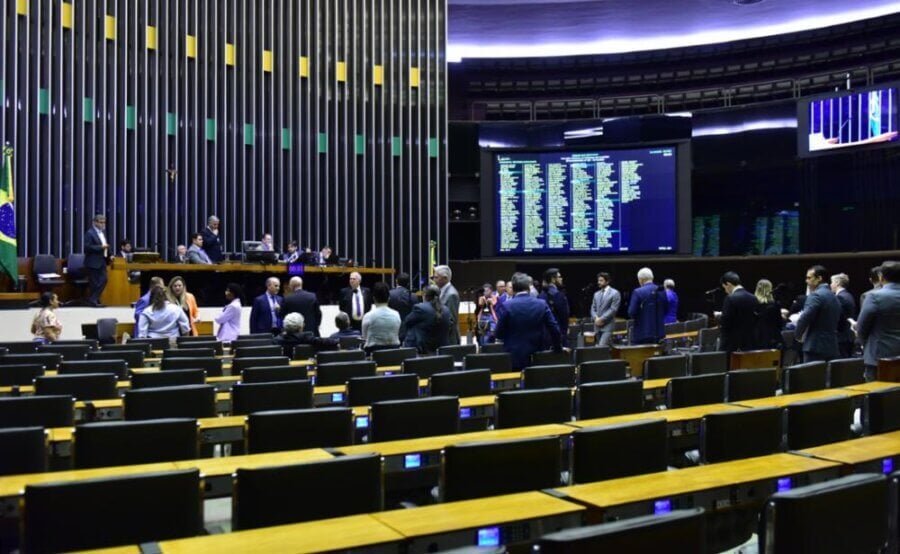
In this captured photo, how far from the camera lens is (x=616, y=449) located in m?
3.33

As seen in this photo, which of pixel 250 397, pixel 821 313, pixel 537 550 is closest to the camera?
pixel 537 550

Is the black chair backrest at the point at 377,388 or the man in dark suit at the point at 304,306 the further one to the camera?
the man in dark suit at the point at 304,306

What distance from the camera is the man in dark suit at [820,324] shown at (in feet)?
21.5

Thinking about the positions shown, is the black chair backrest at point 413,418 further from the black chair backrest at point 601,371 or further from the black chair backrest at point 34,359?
the black chair backrest at point 34,359

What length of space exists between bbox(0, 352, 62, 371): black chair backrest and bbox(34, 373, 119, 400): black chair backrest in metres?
1.14

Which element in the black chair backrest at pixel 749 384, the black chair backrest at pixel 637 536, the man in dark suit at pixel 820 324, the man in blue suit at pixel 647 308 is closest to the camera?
the black chair backrest at pixel 637 536

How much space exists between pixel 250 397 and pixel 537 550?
2.95 m

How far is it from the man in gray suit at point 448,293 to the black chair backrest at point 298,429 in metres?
3.68

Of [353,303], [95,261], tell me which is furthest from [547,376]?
[95,261]

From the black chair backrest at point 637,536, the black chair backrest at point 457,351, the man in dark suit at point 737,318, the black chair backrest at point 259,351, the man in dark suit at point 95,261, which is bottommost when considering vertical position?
→ the black chair backrest at point 457,351

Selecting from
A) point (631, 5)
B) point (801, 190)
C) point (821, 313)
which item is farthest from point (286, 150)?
point (821, 313)

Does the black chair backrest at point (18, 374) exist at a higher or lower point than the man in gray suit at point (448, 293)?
lower

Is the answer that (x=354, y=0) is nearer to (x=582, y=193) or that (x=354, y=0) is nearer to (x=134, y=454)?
(x=582, y=193)

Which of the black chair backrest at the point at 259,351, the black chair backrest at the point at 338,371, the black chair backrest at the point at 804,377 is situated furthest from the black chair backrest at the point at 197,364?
the black chair backrest at the point at 804,377
